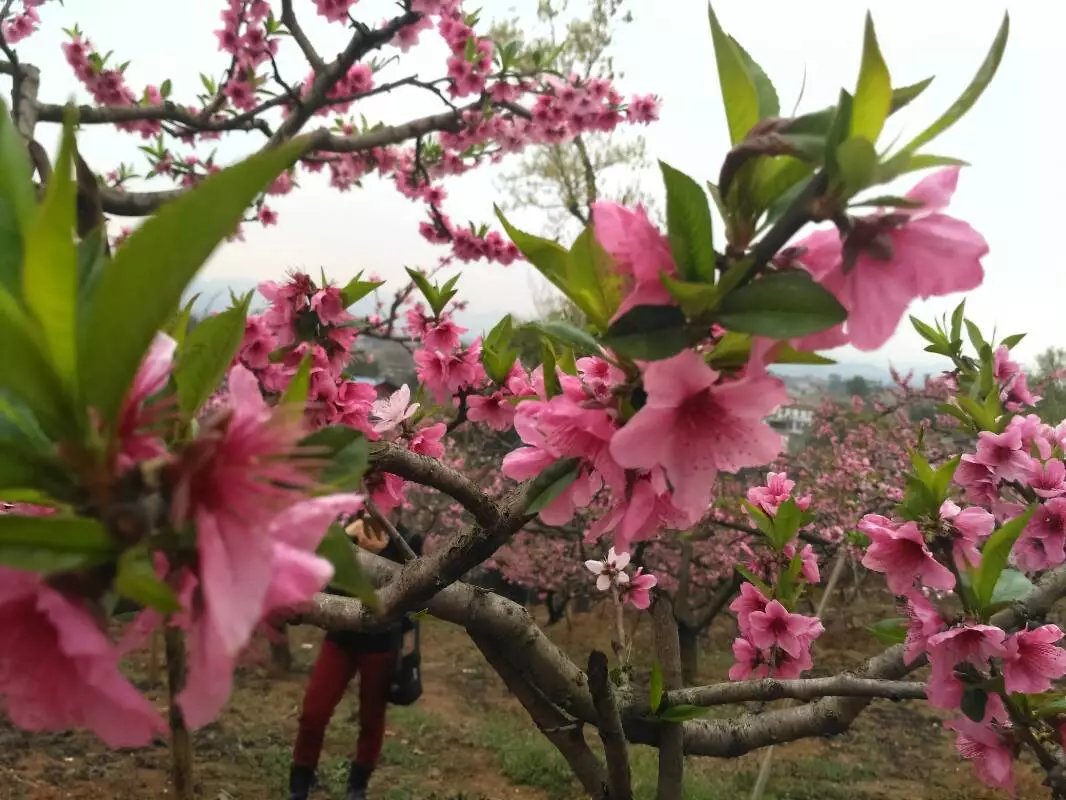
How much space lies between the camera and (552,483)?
78cm

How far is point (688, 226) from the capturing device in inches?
21.5

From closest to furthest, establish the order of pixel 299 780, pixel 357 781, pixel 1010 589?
pixel 1010 589 < pixel 299 780 < pixel 357 781

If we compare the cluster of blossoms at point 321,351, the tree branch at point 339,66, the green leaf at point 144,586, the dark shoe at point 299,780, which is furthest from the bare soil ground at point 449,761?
the green leaf at point 144,586

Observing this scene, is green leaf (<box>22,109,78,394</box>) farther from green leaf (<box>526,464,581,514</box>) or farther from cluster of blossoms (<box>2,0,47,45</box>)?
cluster of blossoms (<box>2,0,47,45</box>)

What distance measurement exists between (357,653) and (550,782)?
86.9 inches

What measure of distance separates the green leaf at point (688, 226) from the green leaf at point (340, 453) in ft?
0.90

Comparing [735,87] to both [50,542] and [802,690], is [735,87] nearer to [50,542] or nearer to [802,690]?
[50,542]

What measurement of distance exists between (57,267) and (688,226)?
40 centimetres

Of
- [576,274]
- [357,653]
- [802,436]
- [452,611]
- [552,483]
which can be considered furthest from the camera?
[802,436]

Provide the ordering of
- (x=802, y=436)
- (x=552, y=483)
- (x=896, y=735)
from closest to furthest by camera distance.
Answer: (x=552, y=483) < (x=896, y=735) < (x=802, y=436)

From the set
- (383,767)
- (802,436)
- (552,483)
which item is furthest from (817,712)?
(802,436)

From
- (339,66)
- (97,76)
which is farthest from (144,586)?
(97,76)

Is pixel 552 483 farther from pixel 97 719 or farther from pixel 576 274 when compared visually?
pixel 97 719

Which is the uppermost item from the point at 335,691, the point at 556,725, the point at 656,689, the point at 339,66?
the point at 339,66
